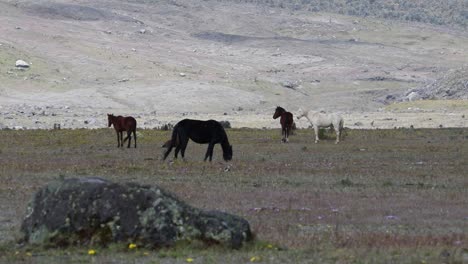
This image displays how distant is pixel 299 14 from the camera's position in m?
142

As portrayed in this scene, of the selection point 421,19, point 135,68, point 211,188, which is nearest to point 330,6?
point 421,19

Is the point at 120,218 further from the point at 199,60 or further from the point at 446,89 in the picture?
the point at 199,60

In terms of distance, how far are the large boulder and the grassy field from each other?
17 centimetres

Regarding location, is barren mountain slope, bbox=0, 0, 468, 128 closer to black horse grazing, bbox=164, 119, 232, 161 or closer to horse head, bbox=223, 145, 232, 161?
black horse grazing, bbox=164, 119, 232, 161

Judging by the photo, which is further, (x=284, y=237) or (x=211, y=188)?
(x=211, y=188)

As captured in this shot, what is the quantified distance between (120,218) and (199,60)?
3713 inches

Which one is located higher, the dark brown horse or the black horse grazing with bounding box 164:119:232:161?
the black horse grazing with bounding box 164:119:232:161

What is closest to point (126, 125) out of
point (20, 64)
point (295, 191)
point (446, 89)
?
point (295, 191)

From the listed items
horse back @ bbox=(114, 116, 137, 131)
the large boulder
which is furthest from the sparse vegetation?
the large boulder

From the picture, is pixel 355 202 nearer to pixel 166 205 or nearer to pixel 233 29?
pixel 166 205

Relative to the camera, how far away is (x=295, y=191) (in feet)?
71.6

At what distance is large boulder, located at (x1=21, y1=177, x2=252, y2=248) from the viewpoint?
44.0 feet

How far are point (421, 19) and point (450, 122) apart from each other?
95498 millimetres

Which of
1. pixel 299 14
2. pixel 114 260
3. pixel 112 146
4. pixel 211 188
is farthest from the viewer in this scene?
pixel 299 14
